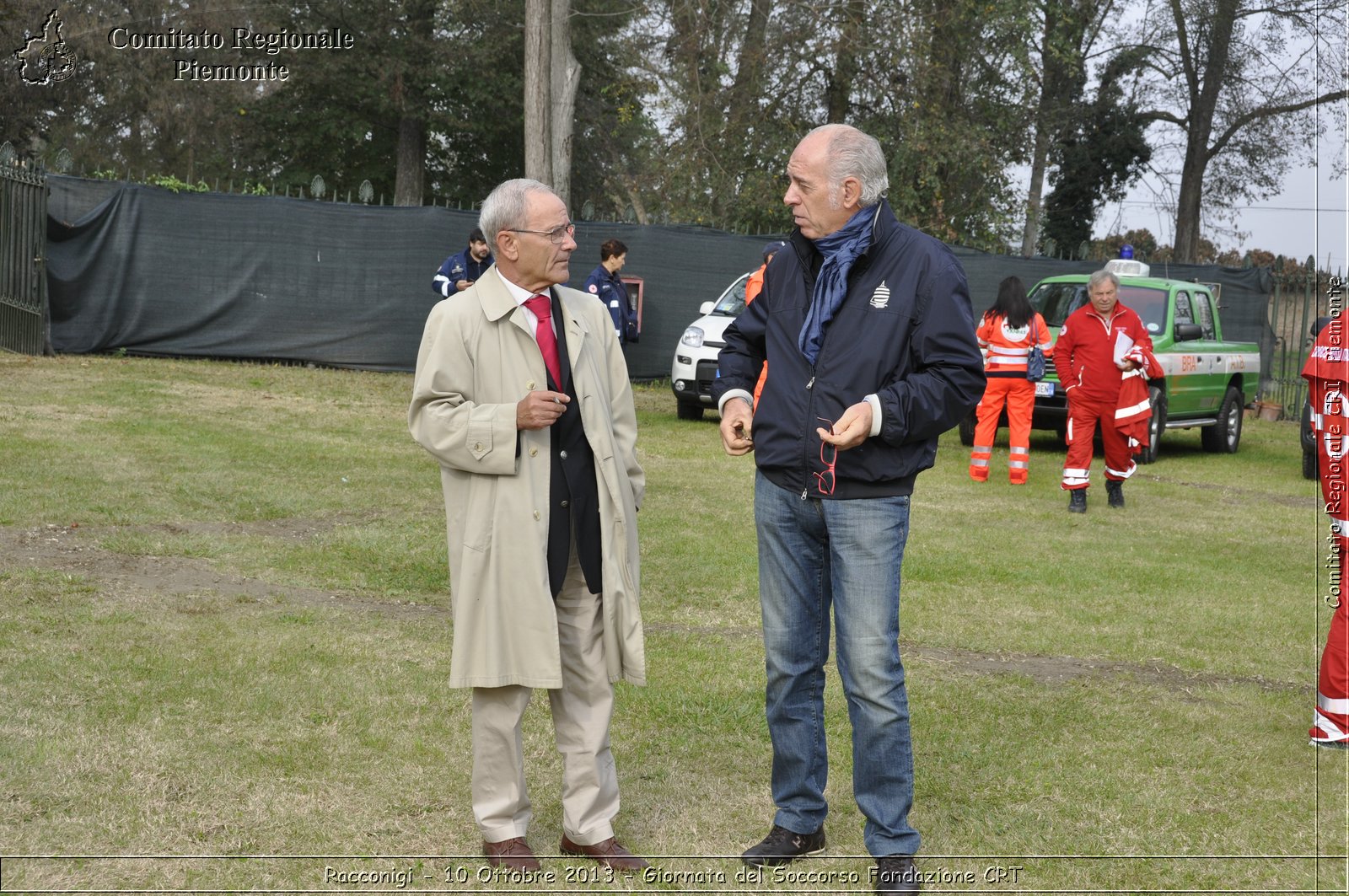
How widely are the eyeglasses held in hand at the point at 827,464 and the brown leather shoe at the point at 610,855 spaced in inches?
48.7

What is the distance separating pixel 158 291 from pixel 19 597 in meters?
12.2

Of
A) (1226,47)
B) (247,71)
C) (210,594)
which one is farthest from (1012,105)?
(210,594)

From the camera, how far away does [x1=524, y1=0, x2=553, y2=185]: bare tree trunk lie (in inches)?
691

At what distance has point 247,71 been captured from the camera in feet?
103

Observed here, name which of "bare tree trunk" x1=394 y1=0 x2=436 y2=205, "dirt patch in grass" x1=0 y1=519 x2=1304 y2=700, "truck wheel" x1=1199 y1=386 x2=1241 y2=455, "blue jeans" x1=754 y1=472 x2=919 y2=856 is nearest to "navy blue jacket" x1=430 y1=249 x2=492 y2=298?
"dirt patch in grass" x1=0 y1=519 x2=1304 y2=700

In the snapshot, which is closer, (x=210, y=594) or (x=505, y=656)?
(x=505, y=656)

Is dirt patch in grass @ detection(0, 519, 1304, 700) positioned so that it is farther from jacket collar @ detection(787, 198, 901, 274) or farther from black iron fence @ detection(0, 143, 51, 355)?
black iron fence @ detection(0, 143, 51, 355)

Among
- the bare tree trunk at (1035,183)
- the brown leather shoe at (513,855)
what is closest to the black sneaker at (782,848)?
the brown leather shoe at (513,855)

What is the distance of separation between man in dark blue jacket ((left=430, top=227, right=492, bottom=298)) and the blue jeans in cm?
713

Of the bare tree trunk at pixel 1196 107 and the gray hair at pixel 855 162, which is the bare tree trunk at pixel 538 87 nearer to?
the gray hair at pixel 855 162

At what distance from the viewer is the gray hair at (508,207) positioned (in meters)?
3.90

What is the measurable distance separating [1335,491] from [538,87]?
13889mm

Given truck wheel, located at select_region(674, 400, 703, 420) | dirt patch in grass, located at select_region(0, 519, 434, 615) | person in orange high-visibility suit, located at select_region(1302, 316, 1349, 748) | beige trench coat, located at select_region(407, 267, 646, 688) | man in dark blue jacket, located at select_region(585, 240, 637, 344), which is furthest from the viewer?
truck wheel, located at select_region(674, 400, 703, 420)

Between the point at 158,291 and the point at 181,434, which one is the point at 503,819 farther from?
the point at 158,291
